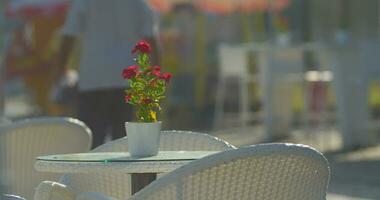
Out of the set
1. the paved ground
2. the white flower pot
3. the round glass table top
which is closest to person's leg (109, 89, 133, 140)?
the paved ground

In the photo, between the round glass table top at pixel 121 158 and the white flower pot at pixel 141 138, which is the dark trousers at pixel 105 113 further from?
the white flower pot at pixel 141 138

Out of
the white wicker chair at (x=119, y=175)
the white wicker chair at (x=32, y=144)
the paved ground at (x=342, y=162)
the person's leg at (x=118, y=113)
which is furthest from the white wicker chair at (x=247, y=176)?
the paved ground at (x=342, y=162)

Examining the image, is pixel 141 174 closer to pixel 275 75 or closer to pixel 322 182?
pixel 322 182

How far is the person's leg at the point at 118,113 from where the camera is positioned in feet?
23.8

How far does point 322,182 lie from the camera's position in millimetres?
3809

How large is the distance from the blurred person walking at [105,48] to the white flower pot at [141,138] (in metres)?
3.00

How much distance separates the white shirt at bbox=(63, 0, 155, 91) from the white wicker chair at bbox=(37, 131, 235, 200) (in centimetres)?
243

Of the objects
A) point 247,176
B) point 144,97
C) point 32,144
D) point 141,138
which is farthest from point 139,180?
point 32,144

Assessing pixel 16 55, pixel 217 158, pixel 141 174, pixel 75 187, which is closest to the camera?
pixel 217 158

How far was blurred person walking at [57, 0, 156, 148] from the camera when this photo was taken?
23.9ft

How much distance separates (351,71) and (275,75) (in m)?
1.37

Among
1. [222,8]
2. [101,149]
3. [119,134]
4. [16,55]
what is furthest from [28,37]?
[101,149]

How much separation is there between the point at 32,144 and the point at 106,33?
6.76 feet

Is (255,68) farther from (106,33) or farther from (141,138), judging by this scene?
(141,138)
